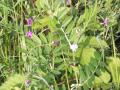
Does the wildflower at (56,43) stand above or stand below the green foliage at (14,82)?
above

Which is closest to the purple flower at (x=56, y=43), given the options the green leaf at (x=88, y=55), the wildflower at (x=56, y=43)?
the wildflower at (x=56, y=43)

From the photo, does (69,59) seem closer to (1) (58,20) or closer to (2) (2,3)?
(1) (58,20)

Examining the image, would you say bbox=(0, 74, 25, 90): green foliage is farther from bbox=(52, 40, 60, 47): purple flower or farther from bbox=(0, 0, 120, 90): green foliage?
bbox=(52, 40, 60, 47): purple flower

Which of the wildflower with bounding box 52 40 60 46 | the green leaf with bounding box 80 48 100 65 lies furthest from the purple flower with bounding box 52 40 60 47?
the green leaf with bounding box 80 48 100 65

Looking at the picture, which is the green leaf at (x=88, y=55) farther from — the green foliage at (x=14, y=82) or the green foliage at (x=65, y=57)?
the green foliage at (x=14, y=82)

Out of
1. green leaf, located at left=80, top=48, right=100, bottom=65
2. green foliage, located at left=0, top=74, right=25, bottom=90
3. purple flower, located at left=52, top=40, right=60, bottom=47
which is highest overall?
purple flower, located at left=52, top=40, right=60, bottom=47

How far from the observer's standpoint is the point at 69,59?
1.32 metres

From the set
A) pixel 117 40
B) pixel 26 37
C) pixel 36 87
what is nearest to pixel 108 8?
pixel 117 40

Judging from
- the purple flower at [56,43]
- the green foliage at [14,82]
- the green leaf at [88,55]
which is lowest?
the green foliage at [14,82]

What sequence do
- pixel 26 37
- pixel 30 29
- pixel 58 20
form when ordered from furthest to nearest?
pixel 30 29
pixel 26 37
pixel 58 20

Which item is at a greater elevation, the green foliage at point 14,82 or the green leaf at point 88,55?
the green leaf at point 88,55

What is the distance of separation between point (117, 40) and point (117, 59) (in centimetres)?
40

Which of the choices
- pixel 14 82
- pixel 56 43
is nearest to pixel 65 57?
pixel 56 43

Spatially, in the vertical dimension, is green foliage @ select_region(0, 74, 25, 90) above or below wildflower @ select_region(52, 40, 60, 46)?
below
